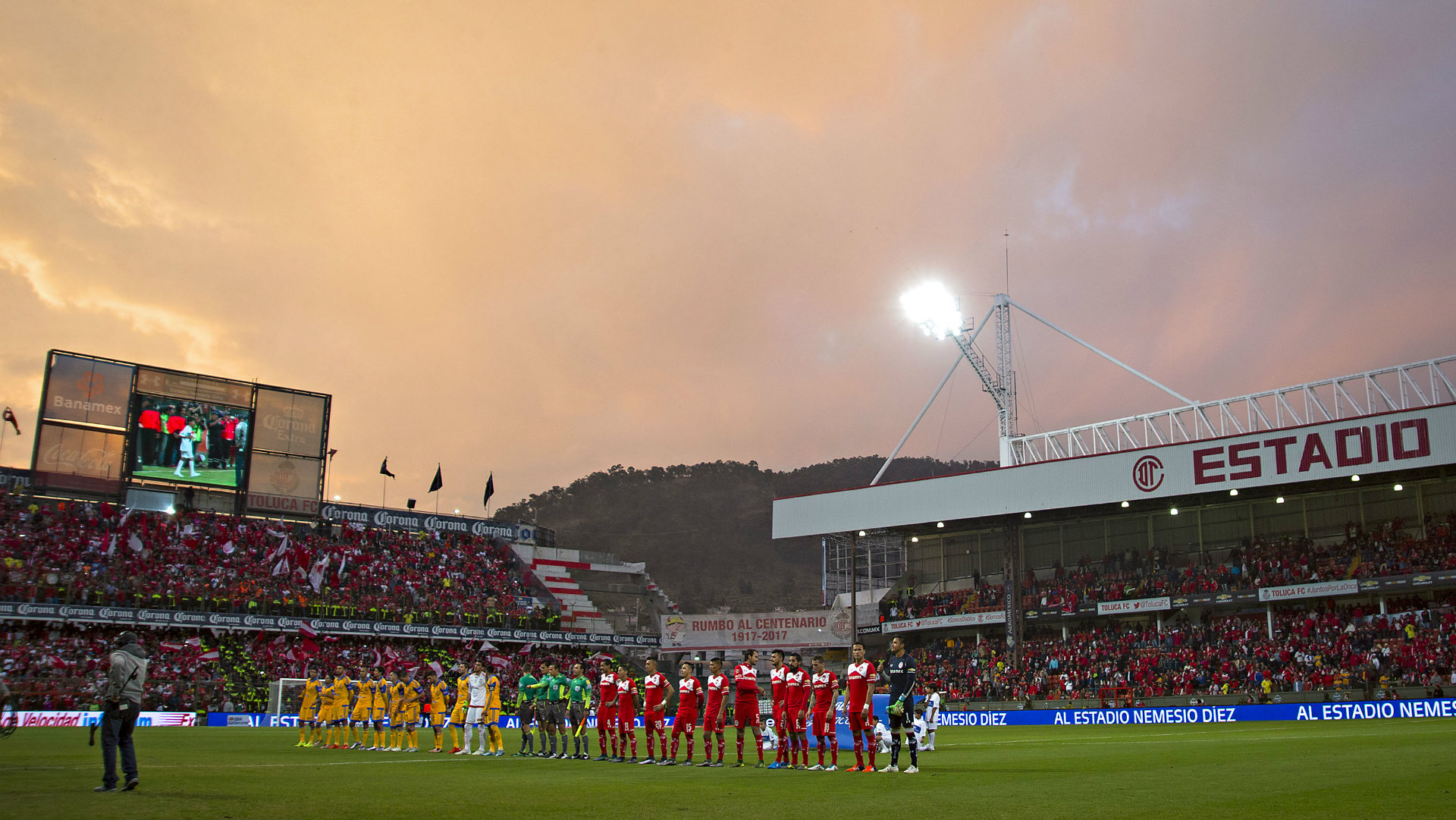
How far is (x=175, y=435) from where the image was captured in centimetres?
6028

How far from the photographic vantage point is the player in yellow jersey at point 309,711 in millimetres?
31031

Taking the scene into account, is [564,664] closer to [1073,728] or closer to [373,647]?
[373,647]

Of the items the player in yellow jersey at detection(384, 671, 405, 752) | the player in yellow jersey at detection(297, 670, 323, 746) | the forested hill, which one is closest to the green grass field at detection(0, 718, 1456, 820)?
the player in yellow jersey at detection(384, 671, 405, 752)

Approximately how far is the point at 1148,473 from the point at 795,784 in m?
43.4

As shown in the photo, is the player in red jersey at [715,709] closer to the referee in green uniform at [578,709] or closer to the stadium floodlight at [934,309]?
the referee in green uniform at [578,709]

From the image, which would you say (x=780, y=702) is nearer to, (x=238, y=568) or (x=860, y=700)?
(x=860, y=700)

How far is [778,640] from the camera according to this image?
197ft

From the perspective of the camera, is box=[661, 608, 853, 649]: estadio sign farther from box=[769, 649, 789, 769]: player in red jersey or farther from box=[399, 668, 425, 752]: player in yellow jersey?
box=[769, 649, 789, 769]: player in red jersey

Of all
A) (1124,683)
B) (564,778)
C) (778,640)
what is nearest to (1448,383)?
(1124,683)

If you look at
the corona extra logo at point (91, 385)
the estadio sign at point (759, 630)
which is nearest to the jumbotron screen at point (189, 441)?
the corona extra logo at point (91, 385)

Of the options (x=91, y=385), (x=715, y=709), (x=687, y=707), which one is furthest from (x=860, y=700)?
(x=91, y=385)

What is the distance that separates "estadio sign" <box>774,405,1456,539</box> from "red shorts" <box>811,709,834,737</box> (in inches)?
1566

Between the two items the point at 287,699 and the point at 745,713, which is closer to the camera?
the point at 745,713

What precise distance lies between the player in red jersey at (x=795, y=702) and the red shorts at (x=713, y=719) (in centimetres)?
153
